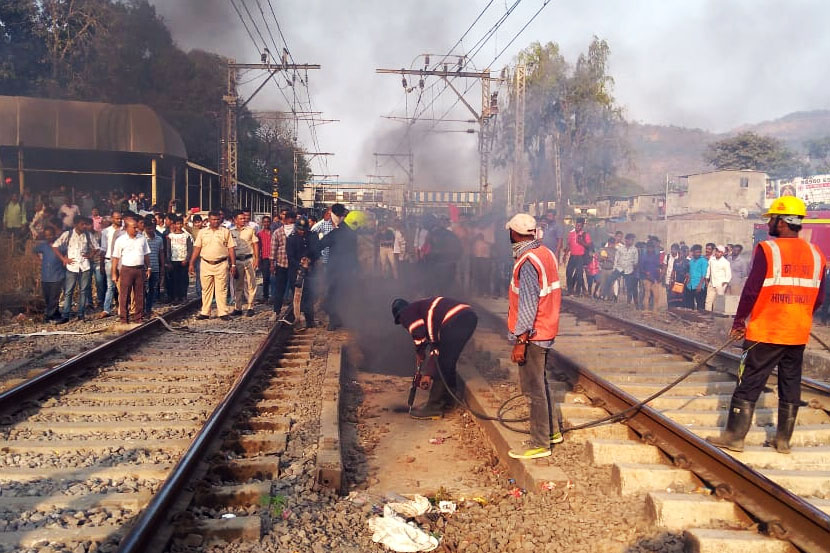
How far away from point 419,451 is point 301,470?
142cm

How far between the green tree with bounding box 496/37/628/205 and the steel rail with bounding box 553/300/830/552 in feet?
144

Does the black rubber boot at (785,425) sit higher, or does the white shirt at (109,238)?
the white shirt at (109,238)

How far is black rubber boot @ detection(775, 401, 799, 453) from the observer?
5316 millimetres

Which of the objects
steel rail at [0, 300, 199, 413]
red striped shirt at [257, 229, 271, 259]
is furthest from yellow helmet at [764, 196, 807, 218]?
red striped shirt at [257, 229, 271, 259]

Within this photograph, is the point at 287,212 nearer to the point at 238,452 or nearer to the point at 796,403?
the point at 238,452

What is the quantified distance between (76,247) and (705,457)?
10029mm

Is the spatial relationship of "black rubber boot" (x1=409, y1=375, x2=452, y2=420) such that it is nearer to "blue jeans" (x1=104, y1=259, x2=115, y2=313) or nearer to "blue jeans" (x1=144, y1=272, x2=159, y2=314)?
"blue jeans" (x1=144, y1=272, x2=159, y2=314)

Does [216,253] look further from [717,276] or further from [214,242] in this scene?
[717,276]

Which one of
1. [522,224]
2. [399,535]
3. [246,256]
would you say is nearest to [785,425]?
[522,224]

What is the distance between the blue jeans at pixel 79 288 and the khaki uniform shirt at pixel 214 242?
1.98 meters

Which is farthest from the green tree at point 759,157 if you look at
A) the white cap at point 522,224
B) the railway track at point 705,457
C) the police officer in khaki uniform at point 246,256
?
the white cap at point 522,224

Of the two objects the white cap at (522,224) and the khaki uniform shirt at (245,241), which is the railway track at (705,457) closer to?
the white cap at (522,224)

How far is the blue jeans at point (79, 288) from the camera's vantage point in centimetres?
1193

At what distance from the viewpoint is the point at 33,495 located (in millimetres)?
4574
